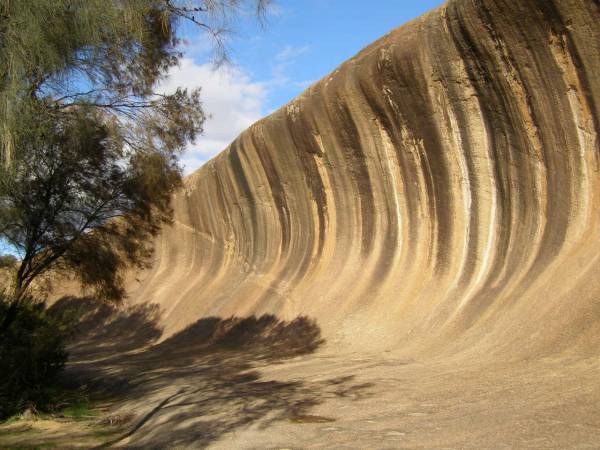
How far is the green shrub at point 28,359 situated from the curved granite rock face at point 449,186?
4.94 meters

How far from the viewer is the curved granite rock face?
330 inches

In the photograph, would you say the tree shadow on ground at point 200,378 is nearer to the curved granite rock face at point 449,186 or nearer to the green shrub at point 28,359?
the curved granite rock face at point 449,186

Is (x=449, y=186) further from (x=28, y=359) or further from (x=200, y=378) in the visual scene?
(x=28, y=359)

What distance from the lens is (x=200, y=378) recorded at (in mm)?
9531

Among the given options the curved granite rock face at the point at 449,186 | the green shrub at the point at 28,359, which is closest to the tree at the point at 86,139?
the green shrub at the point at 28,359

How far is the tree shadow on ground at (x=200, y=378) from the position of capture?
6281mm

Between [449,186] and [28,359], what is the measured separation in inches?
279

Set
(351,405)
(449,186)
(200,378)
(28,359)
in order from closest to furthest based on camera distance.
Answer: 1. (351,405)
2. (28,359)
3. (200,378)
4. (449,186)

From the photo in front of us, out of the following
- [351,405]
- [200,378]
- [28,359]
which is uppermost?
[28,359]

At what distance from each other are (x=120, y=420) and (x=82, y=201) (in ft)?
11.3

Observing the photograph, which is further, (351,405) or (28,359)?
(28,359)

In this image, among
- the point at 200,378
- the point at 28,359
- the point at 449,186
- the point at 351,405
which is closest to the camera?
the point at 351,405

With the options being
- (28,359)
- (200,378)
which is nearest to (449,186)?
(200,378)

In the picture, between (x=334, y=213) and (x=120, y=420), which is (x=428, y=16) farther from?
(x=120, y=420)
